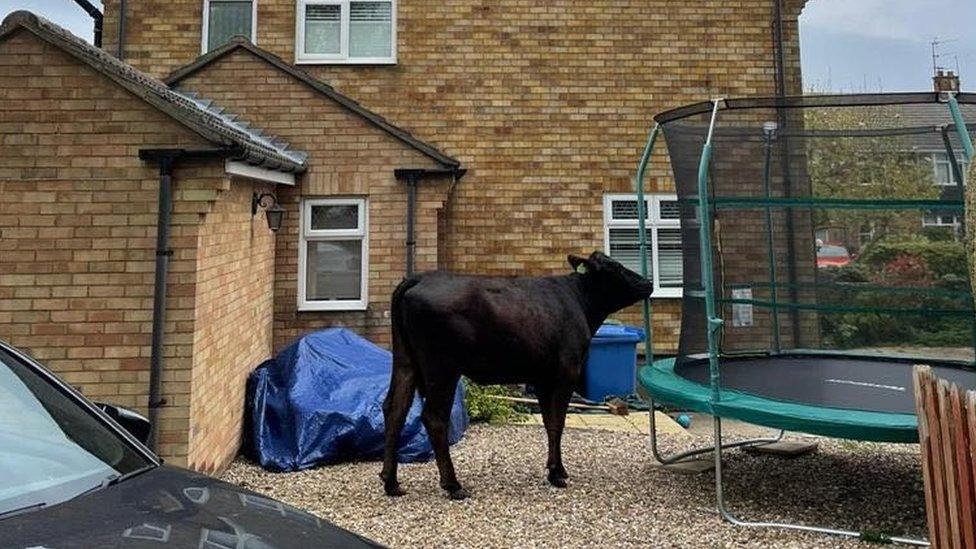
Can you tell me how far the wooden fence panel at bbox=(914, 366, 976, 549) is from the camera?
8.02ft

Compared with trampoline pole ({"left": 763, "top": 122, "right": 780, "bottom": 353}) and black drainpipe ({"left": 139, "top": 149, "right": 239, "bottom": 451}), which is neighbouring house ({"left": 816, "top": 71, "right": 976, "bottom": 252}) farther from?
black drainpipe ({"left": 139, "top": 149, "right": 239, "bottom": 451})

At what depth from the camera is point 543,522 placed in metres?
4.02

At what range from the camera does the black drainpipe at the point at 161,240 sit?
435cm

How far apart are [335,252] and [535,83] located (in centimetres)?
387

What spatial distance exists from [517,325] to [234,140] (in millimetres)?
2452

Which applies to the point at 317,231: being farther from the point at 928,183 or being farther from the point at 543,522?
the point at 928,183

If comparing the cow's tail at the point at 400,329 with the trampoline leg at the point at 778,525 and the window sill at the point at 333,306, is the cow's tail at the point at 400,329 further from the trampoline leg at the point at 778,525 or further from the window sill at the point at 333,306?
the window sill at the point at 333,306

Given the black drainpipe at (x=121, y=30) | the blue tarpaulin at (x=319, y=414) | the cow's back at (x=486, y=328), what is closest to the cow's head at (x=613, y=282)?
the cow's back at (x=486, y=328)

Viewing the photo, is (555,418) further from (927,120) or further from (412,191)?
(927,120)

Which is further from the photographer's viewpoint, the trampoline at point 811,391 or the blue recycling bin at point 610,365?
the blue recycling bin at point 610,365

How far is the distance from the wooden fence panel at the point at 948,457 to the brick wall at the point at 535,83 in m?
6.08

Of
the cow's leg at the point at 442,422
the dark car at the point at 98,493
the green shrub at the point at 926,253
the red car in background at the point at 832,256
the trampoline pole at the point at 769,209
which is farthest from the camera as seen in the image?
the trampoline pole at the point at 769,209

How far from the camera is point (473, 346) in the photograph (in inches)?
174

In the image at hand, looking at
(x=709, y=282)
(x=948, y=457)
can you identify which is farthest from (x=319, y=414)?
(x=948, y=457)
